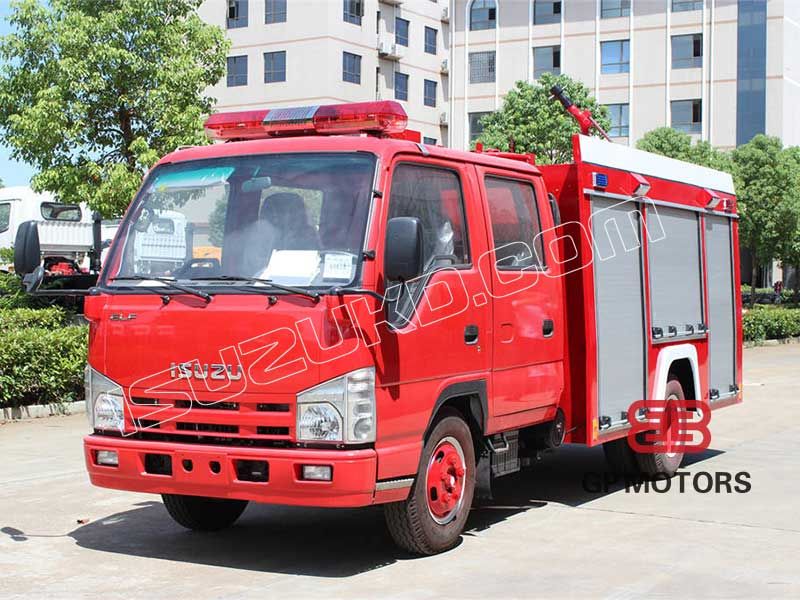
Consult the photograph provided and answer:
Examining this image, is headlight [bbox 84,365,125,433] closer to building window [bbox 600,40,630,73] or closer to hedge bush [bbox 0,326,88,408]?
hedge bush [bbox 0,326,88,408]

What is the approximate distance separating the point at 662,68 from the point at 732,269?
51862 mm

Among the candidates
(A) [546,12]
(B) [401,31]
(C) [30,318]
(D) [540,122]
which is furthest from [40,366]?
(A) [546,12]

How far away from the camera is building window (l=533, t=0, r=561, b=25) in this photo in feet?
208

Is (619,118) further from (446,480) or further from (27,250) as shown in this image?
(27,250)

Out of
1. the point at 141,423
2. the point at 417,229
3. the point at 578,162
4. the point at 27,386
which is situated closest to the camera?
the point at 417,229

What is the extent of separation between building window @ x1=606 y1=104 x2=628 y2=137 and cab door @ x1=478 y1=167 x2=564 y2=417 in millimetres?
54836

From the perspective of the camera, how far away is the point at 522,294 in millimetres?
7930

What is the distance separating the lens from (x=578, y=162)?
339 inches

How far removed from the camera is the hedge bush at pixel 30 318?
A: 1592 centimetres

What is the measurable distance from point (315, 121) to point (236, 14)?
53716mm

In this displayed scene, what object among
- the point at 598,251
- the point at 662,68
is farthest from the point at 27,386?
the point at 662,68

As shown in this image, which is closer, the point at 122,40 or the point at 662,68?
the point at 122,40

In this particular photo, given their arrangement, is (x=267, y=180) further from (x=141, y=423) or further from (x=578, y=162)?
(x=578, y=162)

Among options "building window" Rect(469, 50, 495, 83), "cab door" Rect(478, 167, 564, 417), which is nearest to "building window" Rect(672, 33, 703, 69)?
"building window" Rect(469, 50, 495, 83)
